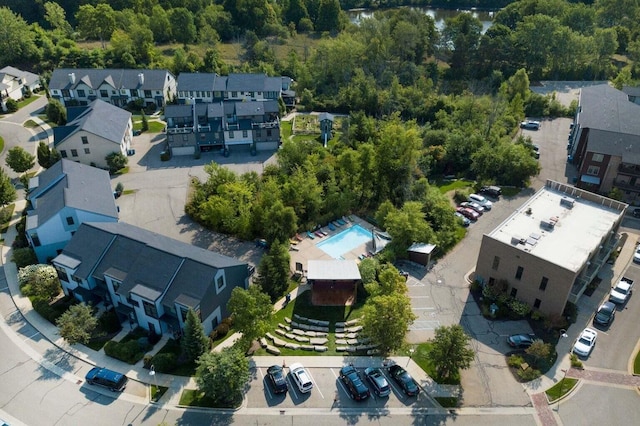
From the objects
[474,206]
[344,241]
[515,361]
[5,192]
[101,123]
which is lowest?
[515,361]

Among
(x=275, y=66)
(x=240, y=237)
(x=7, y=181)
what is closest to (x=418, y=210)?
(x=240, y=237)

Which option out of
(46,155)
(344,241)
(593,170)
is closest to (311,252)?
(344,241)

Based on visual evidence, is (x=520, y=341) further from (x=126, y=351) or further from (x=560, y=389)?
(x=126, y=351)

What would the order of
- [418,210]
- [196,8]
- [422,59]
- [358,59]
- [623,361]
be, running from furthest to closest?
[196,8] → [422,59] → [358,59] → [418,210] → [623,361]

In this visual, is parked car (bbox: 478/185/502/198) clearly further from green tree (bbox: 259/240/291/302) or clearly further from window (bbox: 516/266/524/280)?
green tree (bbox: 259/240/291/302)

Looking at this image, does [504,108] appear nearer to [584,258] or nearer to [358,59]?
[358,59]

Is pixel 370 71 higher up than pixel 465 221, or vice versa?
Answer: pixel 370 71
